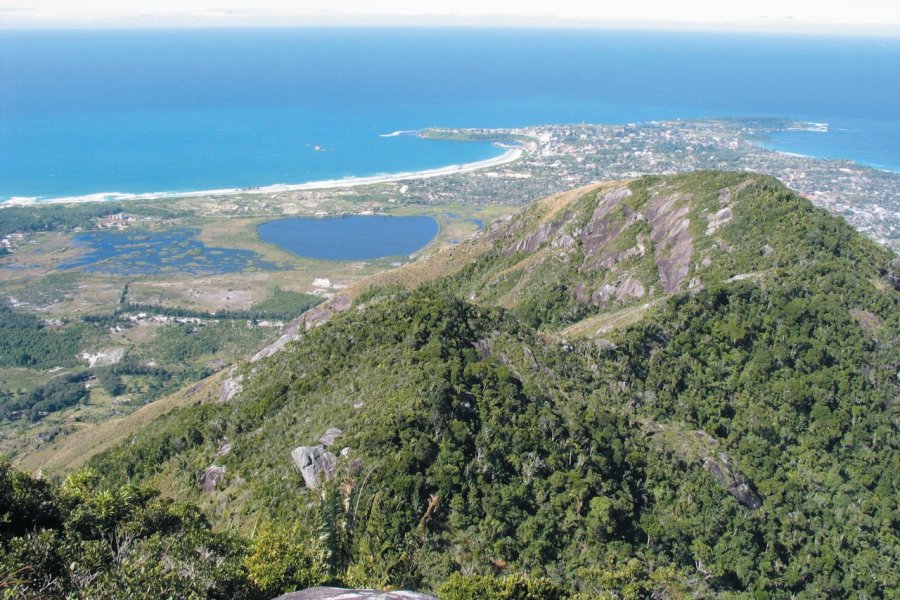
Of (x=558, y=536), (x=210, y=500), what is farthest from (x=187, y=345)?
(x=558, y=536)

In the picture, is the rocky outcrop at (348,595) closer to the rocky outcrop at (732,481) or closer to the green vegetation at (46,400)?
the rocky outcrop at (732,481)

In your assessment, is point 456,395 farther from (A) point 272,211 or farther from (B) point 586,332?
(A) point 272,211

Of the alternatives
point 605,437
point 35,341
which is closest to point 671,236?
point 605,437

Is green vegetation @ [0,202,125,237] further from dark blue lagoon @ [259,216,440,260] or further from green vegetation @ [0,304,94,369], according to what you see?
green vegetation @ [0,304,94,369]

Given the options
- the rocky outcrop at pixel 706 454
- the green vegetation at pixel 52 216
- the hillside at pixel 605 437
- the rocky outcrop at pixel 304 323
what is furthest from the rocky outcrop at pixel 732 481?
the green vegetation at pixel 52 216

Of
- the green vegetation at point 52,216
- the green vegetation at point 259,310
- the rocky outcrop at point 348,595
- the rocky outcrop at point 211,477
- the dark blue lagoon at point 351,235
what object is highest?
the rocky outcrop at point 348,595

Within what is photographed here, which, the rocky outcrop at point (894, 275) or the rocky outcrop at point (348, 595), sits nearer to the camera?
the rocky outcrop at point (348, 595)

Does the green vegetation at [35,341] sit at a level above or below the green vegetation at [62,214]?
below

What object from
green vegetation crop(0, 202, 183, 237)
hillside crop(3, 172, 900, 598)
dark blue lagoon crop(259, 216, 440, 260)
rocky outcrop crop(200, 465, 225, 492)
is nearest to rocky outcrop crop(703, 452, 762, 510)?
hillside crop(3, 172, 900, 598)

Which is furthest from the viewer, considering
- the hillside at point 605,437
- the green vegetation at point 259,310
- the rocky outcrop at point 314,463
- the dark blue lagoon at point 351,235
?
the dark blue lagoon at point 351,235
